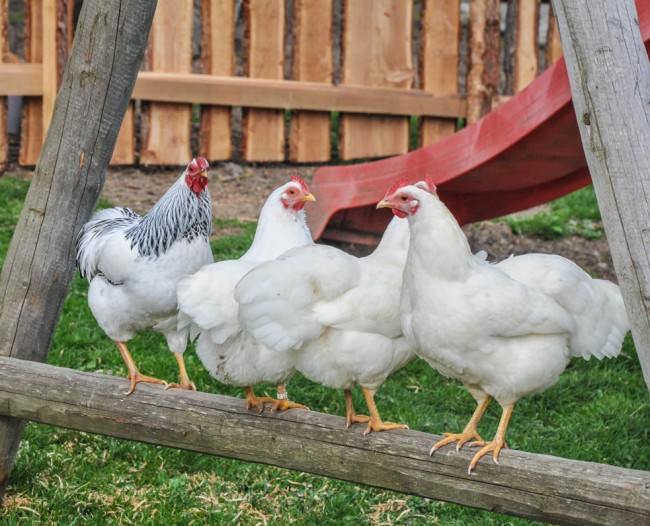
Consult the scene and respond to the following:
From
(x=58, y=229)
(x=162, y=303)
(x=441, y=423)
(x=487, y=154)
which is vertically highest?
(x=487, y=154)

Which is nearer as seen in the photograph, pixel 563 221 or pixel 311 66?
pixel 563 221

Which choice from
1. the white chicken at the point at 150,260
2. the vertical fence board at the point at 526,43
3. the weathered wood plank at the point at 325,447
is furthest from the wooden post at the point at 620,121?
the vertical fence board at the point at 526,43

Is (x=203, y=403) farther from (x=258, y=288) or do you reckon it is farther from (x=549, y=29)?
(x=549, y=29)

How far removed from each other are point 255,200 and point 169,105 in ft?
3.42

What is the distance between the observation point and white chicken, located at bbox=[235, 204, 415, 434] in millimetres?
3123

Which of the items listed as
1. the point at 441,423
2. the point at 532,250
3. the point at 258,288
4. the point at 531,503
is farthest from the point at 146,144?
the point at 531,503

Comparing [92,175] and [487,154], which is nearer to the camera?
[92,175]

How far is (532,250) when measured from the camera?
280 inches

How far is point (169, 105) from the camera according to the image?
7.80 meters

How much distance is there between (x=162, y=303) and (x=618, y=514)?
6.17 feet

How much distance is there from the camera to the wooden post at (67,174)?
12.1 feet

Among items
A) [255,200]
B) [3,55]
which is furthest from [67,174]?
[3,55]

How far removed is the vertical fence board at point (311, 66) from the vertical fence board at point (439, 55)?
834 millimetres

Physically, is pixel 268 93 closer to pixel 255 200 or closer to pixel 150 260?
pixel 255 200
